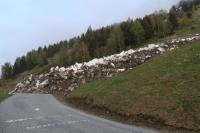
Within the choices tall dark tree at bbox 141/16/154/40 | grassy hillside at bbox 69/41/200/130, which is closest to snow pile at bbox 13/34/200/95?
grassy hillside at bbox 69/41/200/130

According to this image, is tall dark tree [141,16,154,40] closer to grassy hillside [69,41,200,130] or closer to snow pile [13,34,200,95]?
snow pile [13,34,200,95]

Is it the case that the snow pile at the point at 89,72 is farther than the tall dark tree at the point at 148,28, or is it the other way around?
the tall dark tree at the point at 148,28

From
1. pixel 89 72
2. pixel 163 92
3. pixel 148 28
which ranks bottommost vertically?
pixel 163 92

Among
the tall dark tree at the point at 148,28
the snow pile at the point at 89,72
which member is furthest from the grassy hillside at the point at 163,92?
the tall dark tree at the point at 148,28

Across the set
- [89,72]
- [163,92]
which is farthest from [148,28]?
[163,92]

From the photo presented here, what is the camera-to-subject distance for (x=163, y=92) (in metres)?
27.0

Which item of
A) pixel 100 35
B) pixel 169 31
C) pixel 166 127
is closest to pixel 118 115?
pixel 166 127

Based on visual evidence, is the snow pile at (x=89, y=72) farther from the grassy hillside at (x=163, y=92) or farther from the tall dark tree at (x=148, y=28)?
the tall dark tree at (x=148, y=28)

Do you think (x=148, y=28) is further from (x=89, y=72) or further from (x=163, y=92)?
(x=163, y=92)

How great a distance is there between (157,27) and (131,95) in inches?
5208

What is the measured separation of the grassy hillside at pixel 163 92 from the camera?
22.2m

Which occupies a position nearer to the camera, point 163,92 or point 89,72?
point 163,92

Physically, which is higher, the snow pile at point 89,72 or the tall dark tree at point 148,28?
the tall dark tree at point 148,28

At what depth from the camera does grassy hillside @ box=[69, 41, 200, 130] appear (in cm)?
2217
